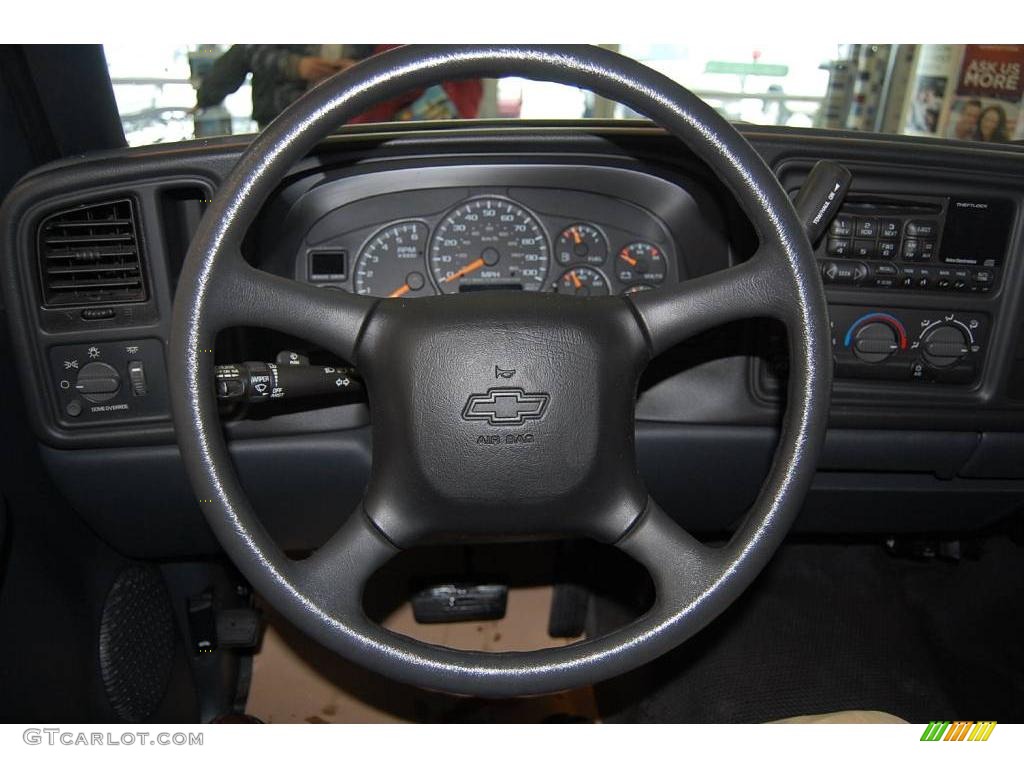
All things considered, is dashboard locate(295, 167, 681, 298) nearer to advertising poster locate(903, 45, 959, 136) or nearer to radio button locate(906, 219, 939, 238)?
radio button locate(906, 219, 939, 238)

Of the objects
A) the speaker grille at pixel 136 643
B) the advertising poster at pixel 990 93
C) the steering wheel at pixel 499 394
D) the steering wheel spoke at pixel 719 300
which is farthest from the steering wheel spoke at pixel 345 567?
the advertising poster at pixel 990 93

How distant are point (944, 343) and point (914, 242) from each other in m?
0.16

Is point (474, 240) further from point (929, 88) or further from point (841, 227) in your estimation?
point (929, 88)

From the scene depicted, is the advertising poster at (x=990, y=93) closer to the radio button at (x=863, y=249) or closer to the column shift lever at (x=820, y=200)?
the radio button at (x=863, y=249)

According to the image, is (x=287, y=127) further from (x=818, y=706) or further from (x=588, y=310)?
(x=818, y=706)

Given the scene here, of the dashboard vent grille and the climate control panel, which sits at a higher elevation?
the dashboard vent grille

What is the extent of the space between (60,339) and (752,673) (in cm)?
123

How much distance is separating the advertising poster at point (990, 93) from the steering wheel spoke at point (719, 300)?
7.98 feet

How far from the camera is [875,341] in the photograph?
3.87ft

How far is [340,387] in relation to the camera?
1.06 m

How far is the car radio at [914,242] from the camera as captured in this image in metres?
1.13

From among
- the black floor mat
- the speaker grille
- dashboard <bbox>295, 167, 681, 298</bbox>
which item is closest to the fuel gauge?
dashboard <bbox>295, 167, 681, 298</bbox>

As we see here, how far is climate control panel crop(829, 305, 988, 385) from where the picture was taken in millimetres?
1174

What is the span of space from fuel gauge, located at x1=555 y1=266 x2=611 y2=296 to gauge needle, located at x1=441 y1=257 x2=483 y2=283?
120mm
